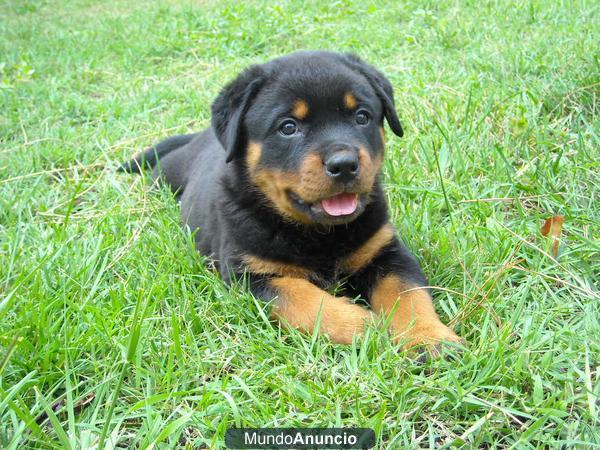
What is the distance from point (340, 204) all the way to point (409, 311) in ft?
1.71

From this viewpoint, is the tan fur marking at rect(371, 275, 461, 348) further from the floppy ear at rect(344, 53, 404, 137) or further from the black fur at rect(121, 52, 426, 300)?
the floppy ear at rect(344, 53, 404, 137)

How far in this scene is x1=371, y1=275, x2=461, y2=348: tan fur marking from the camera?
6.90 ft

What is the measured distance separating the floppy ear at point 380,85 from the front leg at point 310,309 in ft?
2.98

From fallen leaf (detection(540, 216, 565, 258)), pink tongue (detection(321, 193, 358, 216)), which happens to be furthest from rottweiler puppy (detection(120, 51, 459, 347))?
fallen leaf (detection(540, 216, 565, 258))

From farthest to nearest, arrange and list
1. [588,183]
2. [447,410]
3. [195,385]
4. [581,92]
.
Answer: [581,92]
[588,183]
[195,385]
[447,410]

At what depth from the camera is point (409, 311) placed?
2260 millimetres

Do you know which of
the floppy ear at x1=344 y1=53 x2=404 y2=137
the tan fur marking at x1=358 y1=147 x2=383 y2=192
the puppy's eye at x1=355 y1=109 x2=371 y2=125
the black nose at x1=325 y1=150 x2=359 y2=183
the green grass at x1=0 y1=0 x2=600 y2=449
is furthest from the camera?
the floppy ear at x1=344 y1=53 x2=404 y2=137

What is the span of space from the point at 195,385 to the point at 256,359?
0.73ft

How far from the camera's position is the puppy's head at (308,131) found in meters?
2.39

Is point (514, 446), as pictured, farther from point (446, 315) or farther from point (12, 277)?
point (12, 277)

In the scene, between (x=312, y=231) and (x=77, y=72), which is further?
(x=77, y=72)

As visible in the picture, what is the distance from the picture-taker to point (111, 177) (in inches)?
158

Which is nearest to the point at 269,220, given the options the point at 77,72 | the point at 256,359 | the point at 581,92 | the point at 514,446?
the point at 256,359

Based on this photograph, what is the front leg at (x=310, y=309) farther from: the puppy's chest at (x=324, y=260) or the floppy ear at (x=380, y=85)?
the floppy ear at (x=380, y=85)
